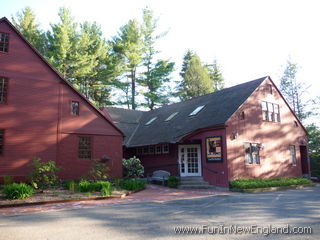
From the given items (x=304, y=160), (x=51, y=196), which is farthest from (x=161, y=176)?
(x=304, y=160)

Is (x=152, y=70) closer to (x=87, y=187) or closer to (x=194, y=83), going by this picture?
(x=194, y=83)

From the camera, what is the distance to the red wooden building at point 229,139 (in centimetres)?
1711

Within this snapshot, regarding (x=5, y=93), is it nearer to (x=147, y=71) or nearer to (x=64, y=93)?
(x=64, y=93)

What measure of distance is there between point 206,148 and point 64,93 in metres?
9.42

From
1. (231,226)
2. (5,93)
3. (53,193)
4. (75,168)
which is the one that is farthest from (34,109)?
(231,226)

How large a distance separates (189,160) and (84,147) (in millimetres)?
7027

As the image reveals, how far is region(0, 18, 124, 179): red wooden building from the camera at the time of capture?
1509 cm

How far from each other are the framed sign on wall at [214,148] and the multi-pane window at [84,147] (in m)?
7.50

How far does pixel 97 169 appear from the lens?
17.3 m

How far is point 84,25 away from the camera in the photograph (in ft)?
108

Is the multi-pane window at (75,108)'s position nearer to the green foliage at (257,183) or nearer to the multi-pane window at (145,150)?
the multi-pane window at (145,150)

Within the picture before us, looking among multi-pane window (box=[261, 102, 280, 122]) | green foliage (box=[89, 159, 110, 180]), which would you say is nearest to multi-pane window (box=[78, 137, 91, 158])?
green foliage (box=[89, 159, 110, 180])

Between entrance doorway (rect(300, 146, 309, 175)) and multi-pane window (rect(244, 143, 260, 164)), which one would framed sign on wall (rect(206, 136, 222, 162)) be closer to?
multi-pane window (rect(244, 143, 260, 164))

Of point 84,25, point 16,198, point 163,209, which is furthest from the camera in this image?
point 84,25
